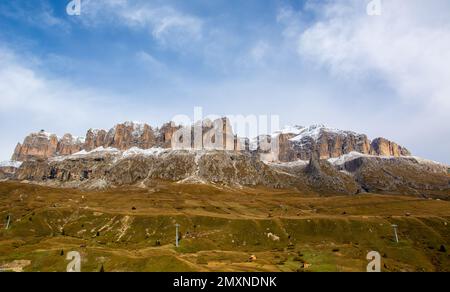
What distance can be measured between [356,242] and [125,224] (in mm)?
112378

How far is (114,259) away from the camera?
96.9m
